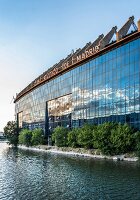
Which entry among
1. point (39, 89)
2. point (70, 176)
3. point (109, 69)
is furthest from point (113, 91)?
point (39, 89)

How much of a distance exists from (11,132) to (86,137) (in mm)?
81933

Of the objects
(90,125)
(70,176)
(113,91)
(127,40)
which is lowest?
(70,176)

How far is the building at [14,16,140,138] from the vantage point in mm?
71500

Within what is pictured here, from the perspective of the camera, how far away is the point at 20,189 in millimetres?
35781

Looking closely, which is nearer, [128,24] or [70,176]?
[70,176]

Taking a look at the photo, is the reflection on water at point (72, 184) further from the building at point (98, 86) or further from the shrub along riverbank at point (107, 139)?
the building at point (98, 86)

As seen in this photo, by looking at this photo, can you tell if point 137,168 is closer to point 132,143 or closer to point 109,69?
point 132,143

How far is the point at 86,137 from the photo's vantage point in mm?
79188

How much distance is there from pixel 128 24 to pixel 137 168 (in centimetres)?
4716

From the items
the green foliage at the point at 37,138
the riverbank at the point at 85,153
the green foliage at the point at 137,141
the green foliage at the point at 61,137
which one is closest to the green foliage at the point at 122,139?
the green foliage at the point at 137,141

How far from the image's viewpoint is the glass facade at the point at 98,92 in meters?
71.2

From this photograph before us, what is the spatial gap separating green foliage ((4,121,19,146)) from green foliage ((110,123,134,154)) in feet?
283

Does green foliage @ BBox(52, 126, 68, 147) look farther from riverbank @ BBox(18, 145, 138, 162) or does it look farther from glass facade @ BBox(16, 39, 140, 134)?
glass facade @ BBox(16, 39, 140, 134)

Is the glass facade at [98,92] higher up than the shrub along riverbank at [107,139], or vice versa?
the glass facade at [98,92]
